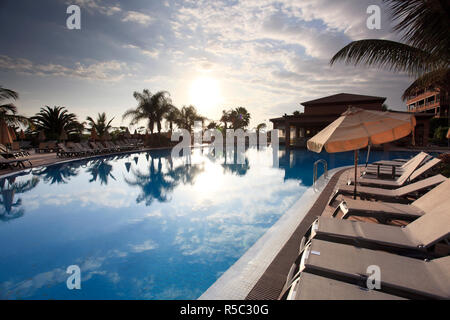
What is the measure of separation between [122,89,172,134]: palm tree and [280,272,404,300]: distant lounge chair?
32817mm

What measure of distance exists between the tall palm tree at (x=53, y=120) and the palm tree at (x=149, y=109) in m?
8.54

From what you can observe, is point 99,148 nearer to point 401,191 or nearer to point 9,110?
point 9,110

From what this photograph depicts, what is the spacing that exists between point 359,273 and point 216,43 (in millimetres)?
14776

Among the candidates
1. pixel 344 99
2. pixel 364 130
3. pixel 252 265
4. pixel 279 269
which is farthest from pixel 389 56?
pixel 344 99

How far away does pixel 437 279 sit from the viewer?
6.70 ft

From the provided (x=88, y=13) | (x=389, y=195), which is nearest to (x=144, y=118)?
(x=88, y=13)

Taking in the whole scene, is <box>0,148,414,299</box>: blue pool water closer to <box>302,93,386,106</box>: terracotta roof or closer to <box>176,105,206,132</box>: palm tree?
<box>302,93,386,106</box>: terracotta roof

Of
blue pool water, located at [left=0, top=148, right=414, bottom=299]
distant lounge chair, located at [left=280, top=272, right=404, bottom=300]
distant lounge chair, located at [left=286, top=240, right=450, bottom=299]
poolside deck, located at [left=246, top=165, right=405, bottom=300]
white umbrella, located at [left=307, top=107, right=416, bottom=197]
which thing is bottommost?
blue pool water, located at [left=0, top=148, right=414, bottom=299]

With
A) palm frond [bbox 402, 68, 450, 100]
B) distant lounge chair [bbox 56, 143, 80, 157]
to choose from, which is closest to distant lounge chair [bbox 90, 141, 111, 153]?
distant lounge chair [bbox 56, 143, 80, 157]

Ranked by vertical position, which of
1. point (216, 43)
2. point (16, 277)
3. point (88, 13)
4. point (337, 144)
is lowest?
point (16, 277)

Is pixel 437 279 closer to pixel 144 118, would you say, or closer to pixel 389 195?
pixel 389 195

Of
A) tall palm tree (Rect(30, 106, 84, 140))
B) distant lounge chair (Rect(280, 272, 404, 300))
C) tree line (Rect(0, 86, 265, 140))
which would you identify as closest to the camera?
distant lounge chair (Rect(280, 272, 404, 300))

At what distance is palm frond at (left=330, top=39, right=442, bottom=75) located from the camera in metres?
6.87

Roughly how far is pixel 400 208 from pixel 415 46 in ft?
17.1
